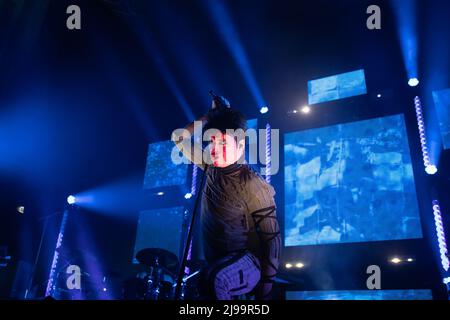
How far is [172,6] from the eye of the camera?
898cm

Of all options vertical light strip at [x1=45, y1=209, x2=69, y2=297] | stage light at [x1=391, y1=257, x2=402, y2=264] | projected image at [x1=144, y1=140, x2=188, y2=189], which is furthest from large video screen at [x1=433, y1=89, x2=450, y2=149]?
vertical light strip at [x1=45, y1=209, x2=69, y2=297]

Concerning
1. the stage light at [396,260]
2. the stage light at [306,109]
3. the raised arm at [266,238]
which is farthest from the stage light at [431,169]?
the raised arm at [266,238]

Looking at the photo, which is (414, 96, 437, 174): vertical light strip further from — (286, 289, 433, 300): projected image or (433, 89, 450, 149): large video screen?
(286, 289, 433, 300): projected image

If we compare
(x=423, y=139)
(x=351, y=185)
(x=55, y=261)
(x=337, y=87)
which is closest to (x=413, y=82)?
(x=423, y=139)

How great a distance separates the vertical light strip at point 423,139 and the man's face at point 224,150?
5.69 meters

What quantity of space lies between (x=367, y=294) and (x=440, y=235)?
1628 millimetres

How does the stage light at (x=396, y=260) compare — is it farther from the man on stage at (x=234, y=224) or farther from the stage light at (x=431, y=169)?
the man on stage at (x=234, y=224)

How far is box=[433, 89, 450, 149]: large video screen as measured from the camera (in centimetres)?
683

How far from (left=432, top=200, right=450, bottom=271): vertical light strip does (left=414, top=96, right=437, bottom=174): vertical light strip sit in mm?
669

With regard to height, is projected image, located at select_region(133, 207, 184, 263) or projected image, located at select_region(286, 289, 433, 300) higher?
projected image, located at select_region(133, 207, 184, 263)

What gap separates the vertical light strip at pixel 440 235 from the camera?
596 centimetres

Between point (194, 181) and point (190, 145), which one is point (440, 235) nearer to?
point (190, 145)

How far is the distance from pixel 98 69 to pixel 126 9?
1.92m
